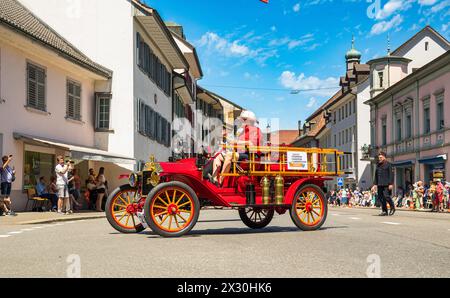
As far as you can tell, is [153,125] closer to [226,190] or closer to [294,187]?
[294,187]

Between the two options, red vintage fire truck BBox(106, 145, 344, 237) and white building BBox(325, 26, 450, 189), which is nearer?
red vintage fire truck BBox(106, 145, 344, 237)

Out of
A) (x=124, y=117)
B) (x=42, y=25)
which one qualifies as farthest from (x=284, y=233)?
(x=42, y=25)

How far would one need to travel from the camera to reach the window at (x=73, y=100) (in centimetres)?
2452

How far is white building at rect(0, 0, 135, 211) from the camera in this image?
19.8m

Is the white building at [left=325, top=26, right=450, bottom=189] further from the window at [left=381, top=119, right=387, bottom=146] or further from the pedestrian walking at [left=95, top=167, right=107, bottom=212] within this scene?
the pedestrian walking at [left=95, top=167, right=107, bottom=212]

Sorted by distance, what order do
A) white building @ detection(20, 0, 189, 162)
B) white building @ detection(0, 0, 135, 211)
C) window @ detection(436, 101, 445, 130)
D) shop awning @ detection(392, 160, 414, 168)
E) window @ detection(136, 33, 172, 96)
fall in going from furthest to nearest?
1. shop awning @ detection(392, 160, 414, 168)
2. window @ detection(436, 101, 445, 130)
3. window @ detection(136, 33, 172, 96)
4. white building @ detection(20, 0, 189, 162)
5. white building @ detection(0, 0, 135, 211)

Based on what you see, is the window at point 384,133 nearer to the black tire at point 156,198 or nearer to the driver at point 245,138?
the driver at point 245,138

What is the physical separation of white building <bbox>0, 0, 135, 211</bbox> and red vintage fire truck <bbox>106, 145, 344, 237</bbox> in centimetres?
1053

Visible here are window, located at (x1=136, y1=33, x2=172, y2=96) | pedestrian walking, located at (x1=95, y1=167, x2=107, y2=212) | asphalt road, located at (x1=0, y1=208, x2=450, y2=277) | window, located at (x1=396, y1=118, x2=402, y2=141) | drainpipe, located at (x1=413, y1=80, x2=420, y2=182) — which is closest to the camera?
asphalt road, located at (x1=0, y1=208, x2=450, y2=277)

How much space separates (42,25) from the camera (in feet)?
88.8

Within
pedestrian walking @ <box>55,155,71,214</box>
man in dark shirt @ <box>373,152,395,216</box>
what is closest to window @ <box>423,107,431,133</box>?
man in dark shirt @ <box>373,152,395,216</box>
